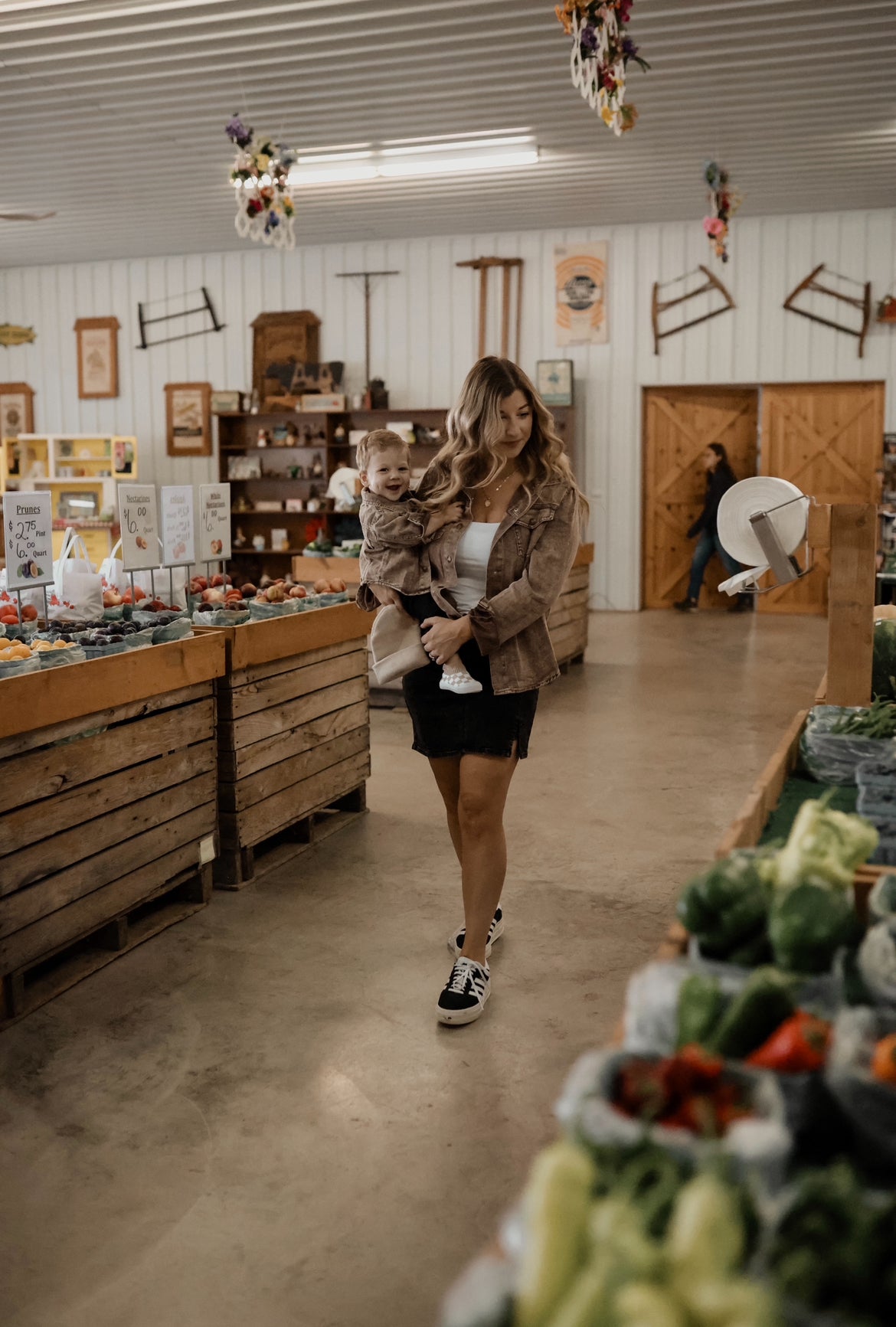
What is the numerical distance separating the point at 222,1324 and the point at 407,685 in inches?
61.2

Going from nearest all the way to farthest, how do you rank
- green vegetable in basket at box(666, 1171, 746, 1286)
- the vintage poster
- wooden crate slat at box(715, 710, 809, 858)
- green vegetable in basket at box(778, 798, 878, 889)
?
green vegetable in basket at box(666, 1171, 746, 1286), green vegetable in basket at box(778, 798, 878, 889), wooden crate slat at box(715, 710, 809, 858), the vintage poster

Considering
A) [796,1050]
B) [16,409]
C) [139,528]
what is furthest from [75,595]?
[16,409]

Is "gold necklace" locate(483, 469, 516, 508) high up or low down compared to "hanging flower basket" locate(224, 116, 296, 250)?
down

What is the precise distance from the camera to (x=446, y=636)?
2859 mm

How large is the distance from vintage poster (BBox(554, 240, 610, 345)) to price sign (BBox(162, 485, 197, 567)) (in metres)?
8.56

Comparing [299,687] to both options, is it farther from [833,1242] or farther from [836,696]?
[833,1242]

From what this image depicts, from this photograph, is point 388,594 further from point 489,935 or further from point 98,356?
point 98,356

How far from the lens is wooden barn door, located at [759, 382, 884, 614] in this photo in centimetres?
1184

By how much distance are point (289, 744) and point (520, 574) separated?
1.66 m

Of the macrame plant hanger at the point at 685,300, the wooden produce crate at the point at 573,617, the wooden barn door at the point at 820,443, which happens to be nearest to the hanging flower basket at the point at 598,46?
the wooden produce crate at the point at 573,617

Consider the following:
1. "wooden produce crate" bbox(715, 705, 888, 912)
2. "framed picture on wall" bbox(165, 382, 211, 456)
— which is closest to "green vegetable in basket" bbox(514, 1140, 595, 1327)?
"wooden produce crate" bbox(715, 705, 888, 912)

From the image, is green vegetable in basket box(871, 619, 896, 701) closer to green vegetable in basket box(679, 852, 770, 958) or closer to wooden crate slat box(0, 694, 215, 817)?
green vegetable in basket box(679, 852, 770, 958)

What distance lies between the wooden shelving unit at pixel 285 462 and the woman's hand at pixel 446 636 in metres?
9.84

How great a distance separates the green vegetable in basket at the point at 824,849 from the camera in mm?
1500
